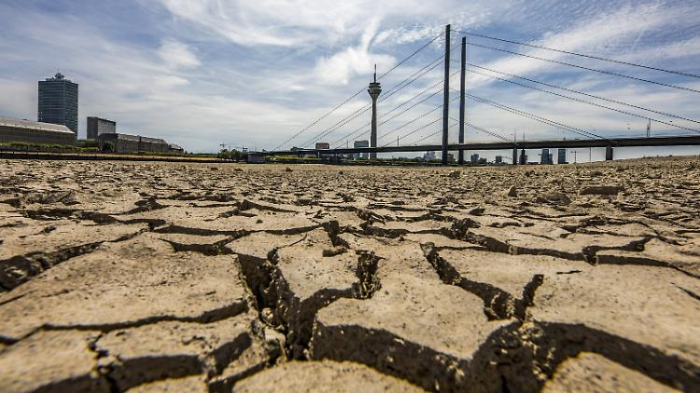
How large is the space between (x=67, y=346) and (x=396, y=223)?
66.6 inches

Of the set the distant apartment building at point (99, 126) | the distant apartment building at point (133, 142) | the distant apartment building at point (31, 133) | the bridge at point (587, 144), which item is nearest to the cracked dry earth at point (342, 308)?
the bridge at point (587, 144)

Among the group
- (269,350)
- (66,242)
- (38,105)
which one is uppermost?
(38,105)

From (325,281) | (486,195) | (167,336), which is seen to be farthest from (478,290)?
(486,195)

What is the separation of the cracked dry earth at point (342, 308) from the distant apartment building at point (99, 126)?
223ft

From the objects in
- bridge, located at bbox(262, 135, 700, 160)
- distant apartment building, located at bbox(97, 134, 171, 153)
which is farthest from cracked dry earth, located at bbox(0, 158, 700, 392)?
distant apartment building, located at bbox(97, 134, 171, 153)

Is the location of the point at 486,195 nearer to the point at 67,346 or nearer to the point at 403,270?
the point at 403,270

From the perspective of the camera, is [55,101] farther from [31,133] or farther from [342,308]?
[342,308]

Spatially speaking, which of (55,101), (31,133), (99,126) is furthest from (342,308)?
(55,101)

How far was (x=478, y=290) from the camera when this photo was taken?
1116 mm

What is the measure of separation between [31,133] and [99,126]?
17382 millimetres

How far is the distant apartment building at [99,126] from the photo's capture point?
59.8 metres

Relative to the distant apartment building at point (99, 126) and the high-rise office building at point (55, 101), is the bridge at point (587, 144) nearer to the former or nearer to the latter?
the distant apartment building at point (99, 126)

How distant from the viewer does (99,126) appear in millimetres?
59594

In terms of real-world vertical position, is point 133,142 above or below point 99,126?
below
